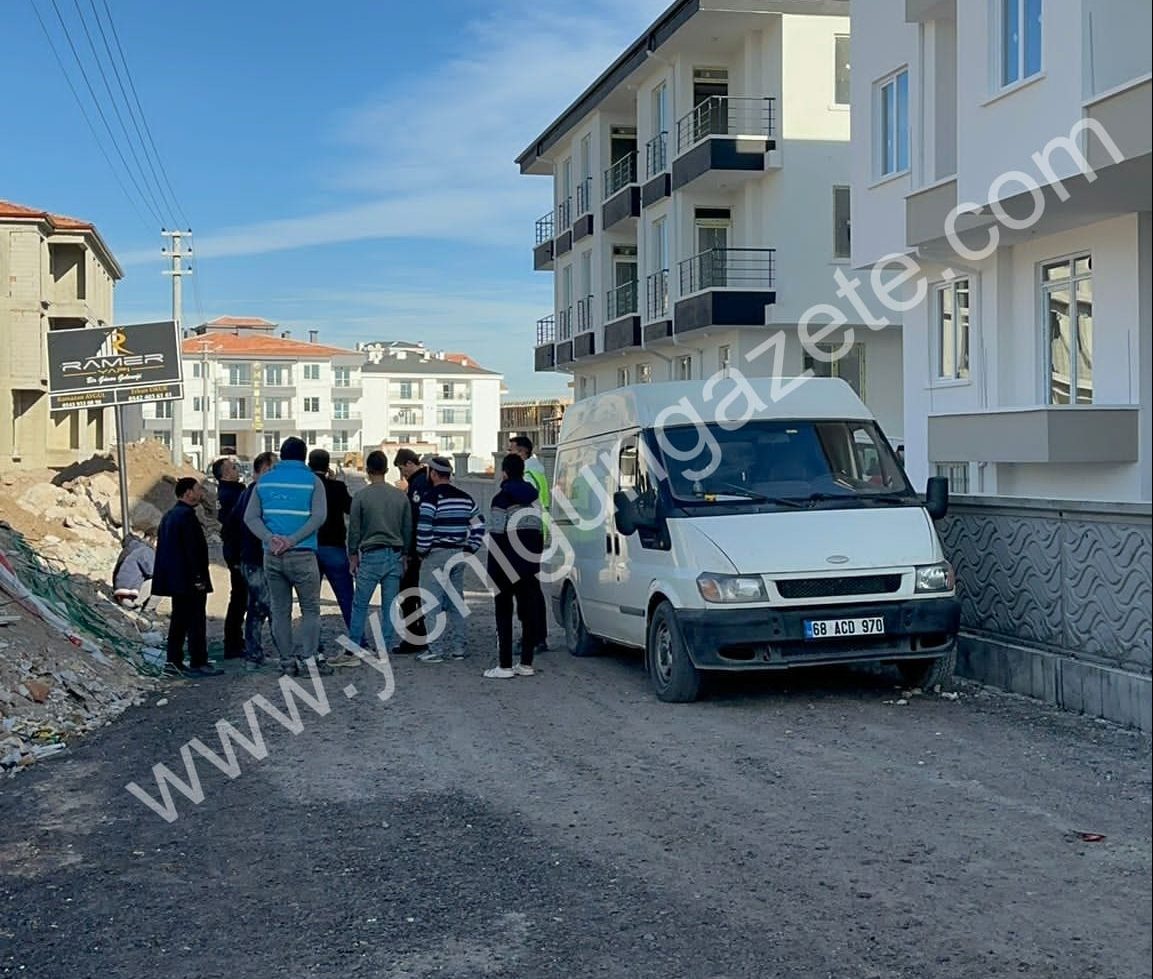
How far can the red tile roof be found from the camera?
366 feet

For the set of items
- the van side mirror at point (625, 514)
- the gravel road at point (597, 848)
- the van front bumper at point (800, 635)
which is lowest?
the gravel road at point (597, 848)

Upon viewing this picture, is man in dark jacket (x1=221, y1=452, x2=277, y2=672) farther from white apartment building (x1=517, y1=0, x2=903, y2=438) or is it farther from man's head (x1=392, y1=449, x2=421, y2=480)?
white apartment building (x1=517, y1=0, x2=903, y2=438)

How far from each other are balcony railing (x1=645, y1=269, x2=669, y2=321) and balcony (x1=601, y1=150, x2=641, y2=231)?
A: 270 cm

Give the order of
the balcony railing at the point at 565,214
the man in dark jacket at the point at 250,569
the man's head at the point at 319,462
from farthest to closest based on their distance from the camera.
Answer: the balcony railing at the point at 565,214 → the man's head at the point at 319,462 → the man in dark jacket at the point at 250,569

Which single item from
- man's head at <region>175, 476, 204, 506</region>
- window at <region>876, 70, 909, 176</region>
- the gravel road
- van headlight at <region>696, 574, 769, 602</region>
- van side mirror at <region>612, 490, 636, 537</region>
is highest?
window at <region>876, 70, 909, 176</region>

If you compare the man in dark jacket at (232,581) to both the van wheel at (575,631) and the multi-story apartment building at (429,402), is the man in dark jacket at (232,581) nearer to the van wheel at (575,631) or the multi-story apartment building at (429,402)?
the van wheel at (575,631)

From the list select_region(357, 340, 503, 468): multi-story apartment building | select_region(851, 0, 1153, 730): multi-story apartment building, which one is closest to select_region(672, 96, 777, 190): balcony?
select_region(851, 0, 1153, 730): multi-story apartment building

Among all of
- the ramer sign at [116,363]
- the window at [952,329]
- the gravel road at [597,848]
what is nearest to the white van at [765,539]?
the gravel road at [597,848]

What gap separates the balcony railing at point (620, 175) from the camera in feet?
126

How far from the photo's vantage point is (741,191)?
3238cm

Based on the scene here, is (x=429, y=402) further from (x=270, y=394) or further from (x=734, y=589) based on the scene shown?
(x=734, y=589)

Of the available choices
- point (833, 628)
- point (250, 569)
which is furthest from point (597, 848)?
point (250, 569)

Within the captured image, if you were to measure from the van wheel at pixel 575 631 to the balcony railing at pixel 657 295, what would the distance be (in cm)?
2218

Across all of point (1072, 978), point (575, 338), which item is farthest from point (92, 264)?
point (1072, 978)
